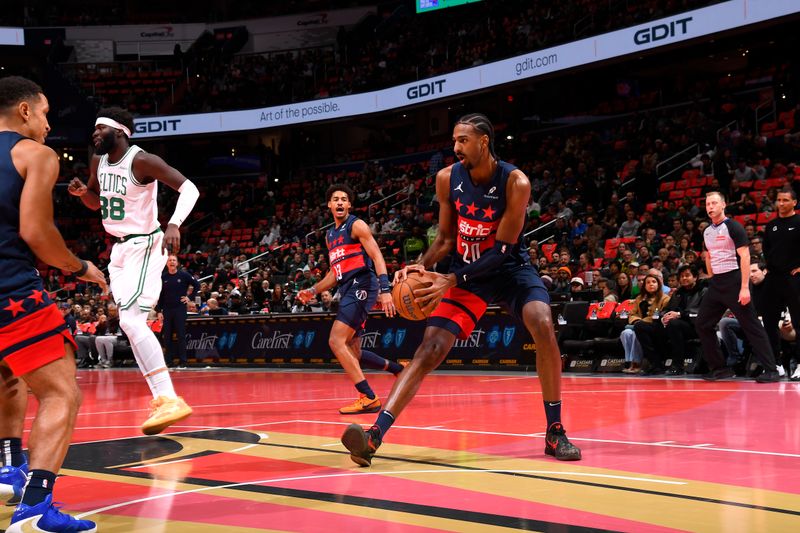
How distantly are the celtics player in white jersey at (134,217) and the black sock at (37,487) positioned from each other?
251cm

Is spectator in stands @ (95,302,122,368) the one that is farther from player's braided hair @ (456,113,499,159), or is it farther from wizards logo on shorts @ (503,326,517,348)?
player's braided hair @ (456,113,499,159)

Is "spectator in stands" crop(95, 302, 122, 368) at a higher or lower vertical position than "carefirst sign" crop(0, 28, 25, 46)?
lower

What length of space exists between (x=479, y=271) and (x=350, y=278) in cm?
384

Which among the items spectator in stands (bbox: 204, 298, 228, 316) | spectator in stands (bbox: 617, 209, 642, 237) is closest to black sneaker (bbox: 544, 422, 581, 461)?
spectator in stands (bbox: 617, 209, 642, 237)

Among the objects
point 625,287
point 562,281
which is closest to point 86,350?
point 562,281

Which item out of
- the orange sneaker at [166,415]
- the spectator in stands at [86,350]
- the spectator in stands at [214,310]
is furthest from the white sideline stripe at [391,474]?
the spectator in stands at [86,350]

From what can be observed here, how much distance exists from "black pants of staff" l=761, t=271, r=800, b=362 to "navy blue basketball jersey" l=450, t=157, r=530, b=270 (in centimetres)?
566

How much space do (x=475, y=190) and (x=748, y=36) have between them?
73.4ft

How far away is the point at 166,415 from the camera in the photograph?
19.3ft

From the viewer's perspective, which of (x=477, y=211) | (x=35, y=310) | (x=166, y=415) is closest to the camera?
(x=35, y=310)

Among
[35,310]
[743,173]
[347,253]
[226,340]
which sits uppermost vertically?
[743,173]

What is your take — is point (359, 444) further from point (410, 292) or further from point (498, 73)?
point (498, 73)

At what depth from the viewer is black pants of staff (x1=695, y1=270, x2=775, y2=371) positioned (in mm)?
9969

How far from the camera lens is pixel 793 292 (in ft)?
32.8
